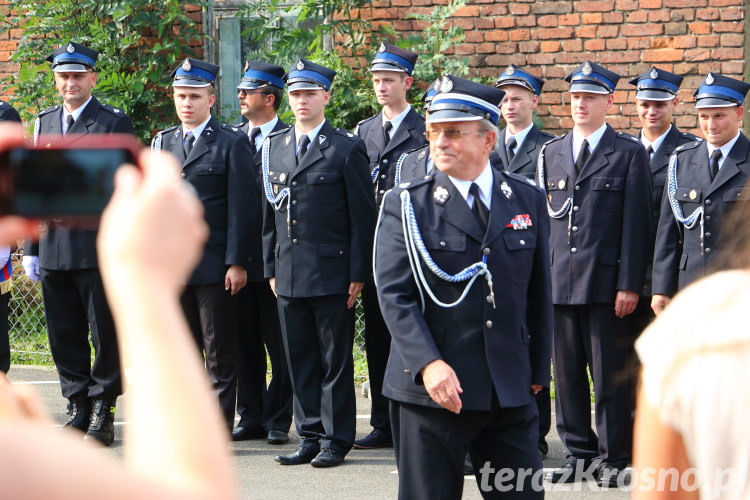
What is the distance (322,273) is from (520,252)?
→ 2.46 metres

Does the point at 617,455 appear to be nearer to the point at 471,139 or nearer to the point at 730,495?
the point at 471,139

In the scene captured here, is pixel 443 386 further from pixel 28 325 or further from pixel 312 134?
pixel 28 325

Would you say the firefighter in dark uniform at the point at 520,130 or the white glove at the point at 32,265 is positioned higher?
the firefighter in dark uniform at the point at 520,130

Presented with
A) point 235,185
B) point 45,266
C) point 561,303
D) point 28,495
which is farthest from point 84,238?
point 28,495

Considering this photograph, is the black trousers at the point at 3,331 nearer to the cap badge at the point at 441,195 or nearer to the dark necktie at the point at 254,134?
the dark necktie at the point at 254,134

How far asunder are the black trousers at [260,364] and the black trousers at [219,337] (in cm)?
30

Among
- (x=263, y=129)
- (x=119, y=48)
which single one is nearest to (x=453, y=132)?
(x=263, y=129)

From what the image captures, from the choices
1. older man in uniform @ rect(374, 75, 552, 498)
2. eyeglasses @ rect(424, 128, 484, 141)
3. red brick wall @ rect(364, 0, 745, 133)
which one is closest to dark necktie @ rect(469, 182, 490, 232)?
older man in uniform @ rect(374, 75, 552, 498)

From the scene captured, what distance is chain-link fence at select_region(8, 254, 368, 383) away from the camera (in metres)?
9.57

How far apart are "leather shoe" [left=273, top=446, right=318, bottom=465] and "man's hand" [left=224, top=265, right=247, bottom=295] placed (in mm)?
1092

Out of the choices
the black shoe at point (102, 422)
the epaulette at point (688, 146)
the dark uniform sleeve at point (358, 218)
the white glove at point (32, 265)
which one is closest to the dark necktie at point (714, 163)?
the epaulette at point (688, 146)

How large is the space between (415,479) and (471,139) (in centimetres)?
132

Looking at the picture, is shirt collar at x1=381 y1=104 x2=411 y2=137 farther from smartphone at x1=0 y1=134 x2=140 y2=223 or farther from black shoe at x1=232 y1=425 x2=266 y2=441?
smartphone at x1=0 y1=134 x2=140 y2=223

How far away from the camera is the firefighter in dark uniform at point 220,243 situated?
6824 mm
